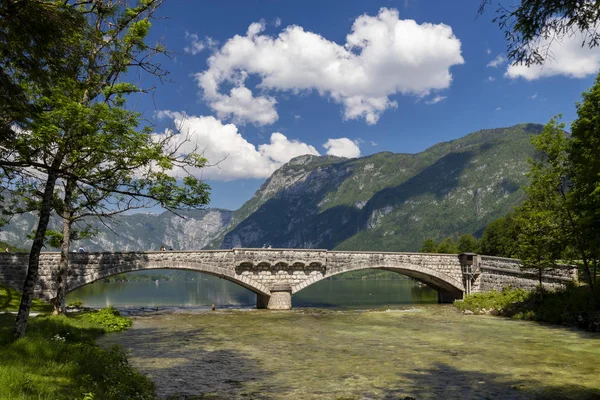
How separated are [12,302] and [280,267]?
76.2 feet

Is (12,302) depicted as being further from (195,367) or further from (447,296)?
(447,296)

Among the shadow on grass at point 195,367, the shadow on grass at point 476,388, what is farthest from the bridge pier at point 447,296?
the shadow on grass at point 476,388

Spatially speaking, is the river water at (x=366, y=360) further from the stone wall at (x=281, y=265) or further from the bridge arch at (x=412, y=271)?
the bridge arch at (x=412, y=271)

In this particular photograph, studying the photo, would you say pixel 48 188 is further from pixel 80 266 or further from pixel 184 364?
pixel 80 266

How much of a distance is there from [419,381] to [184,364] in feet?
28.6

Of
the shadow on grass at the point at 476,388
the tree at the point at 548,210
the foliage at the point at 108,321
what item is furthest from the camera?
the tree at the point at 548,210

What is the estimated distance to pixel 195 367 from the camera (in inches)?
611

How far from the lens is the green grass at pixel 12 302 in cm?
2907

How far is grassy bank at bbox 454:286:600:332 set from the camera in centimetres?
2638

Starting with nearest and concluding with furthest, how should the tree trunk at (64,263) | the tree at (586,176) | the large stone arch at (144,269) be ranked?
the tree at (586,176) < the tree trunk at (64,263) < the large stone arch at (144,269)

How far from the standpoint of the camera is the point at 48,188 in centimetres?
1216

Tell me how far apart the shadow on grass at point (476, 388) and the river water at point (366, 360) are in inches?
1.1

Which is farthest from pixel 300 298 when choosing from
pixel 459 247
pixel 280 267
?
pixel 459 247

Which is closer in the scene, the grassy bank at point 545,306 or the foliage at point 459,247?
the grassy bank at point 545,306
